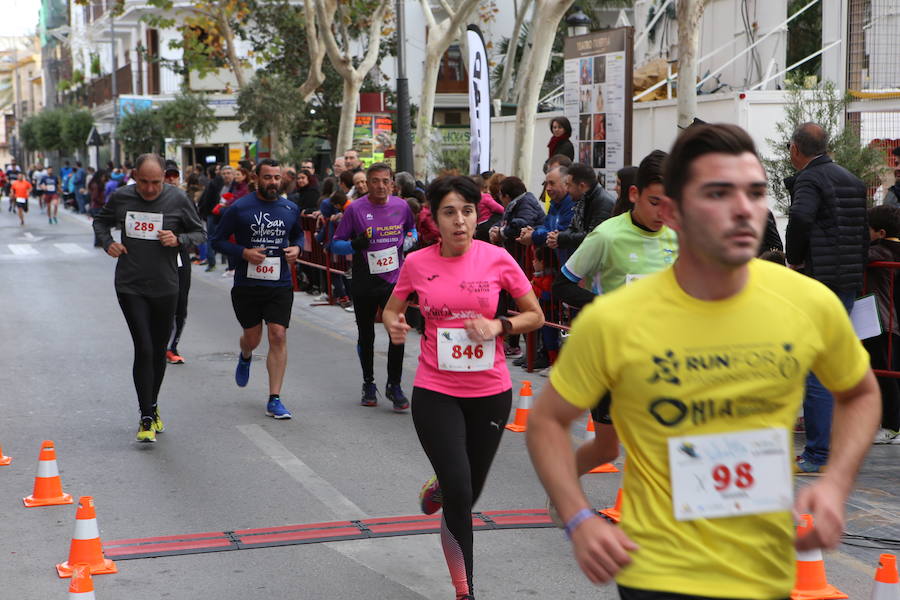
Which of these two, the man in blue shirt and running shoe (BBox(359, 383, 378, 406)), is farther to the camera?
running shoe (BBox(359, 383, 378, 406))

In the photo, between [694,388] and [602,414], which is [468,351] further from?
[694,388]

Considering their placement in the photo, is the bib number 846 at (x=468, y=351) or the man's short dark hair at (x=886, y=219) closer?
the bib number 846 at (x=468, y=351)

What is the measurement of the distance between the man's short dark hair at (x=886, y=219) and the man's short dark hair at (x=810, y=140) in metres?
0.95

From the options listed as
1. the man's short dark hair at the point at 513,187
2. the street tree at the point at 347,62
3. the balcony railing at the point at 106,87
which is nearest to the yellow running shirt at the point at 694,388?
the man's short dark hair at the point at 513,187

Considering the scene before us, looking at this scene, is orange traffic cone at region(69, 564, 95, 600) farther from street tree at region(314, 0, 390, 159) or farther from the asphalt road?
→ street tree at region(314, 0, 390, 159)

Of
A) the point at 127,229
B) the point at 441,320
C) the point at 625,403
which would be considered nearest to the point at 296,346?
the point at 127,229

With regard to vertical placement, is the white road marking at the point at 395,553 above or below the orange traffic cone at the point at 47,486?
below

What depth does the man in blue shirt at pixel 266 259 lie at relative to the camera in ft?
30.4

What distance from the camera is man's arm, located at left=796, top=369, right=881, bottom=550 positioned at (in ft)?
8.54

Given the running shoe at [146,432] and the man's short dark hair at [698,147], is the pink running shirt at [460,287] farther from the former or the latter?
the running shoe at [146,432]

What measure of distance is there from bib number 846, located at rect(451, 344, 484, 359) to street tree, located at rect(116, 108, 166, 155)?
1537 inches

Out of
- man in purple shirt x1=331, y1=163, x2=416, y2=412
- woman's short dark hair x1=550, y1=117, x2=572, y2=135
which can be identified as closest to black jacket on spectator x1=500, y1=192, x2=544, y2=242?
man in purple shirt x1=331, y1=163, x2=416, y2=412

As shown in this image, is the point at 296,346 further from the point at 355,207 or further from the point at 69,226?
the point at 69,226

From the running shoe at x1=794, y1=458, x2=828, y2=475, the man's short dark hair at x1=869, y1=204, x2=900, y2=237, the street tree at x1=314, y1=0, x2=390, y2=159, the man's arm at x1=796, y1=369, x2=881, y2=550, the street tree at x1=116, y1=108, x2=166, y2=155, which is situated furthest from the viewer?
the street tree at x1=116, y1=108, x2=166, y2=155
